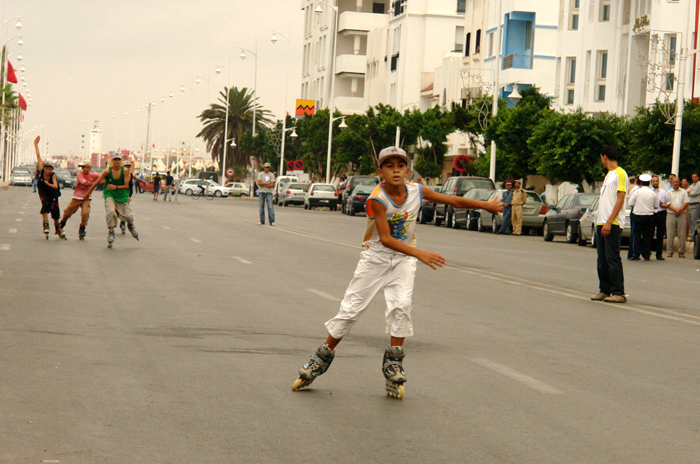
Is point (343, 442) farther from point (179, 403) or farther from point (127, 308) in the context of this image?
point (127, 308)

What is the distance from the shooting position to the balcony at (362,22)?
102688mm

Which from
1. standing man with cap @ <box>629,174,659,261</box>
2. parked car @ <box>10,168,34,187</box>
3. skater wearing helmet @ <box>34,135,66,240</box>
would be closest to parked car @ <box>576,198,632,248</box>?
standing man with cap @ <box>629,174,659,261</box>

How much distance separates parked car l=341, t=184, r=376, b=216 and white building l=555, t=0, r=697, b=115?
930 centimetres

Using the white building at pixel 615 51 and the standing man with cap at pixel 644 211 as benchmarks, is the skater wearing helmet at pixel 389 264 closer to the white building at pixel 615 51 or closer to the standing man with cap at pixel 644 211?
the standing man with cap at pixel 644 211

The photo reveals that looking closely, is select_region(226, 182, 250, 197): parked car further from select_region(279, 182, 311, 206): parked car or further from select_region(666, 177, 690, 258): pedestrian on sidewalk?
select_region(666, 177, 690, 258): pedestrian on sidewalk

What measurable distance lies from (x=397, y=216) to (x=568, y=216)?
2787cm

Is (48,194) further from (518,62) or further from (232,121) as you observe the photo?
(232,121)

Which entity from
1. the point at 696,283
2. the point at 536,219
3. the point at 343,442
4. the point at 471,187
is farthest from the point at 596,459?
the point at 471,187

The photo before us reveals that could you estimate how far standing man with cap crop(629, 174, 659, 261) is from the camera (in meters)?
27.4

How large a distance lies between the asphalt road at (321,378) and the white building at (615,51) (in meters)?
29.8

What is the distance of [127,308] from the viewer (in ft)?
43.5

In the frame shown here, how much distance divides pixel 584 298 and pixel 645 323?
9.98 ft

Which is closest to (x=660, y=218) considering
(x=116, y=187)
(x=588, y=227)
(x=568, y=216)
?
(x=588, y=227)

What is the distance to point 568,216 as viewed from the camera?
118 ft
